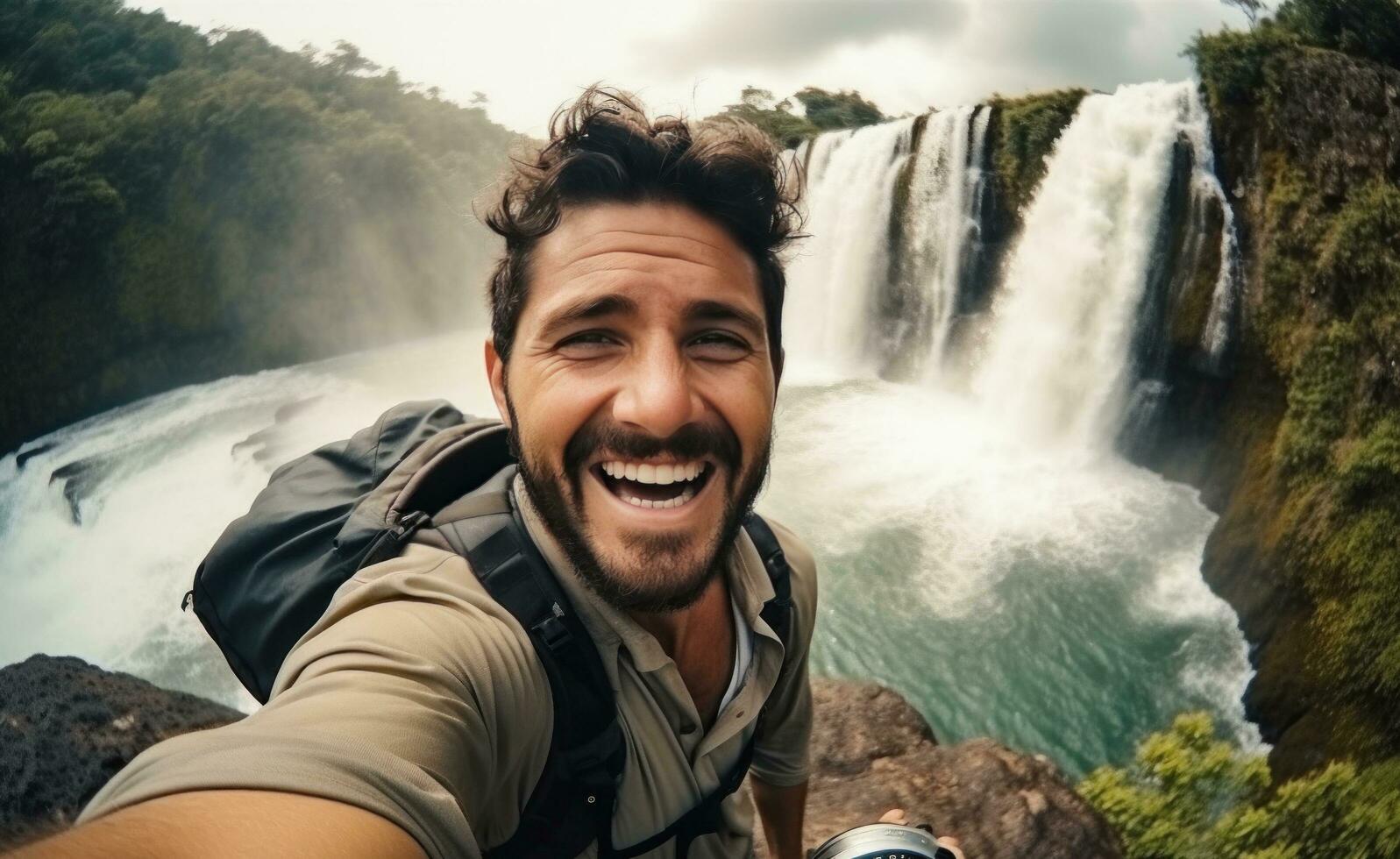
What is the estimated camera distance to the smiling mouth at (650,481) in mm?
1142

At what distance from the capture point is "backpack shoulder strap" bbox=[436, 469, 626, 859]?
1018 millimetres

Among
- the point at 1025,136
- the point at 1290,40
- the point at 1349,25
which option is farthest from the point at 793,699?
the point at 1025,136

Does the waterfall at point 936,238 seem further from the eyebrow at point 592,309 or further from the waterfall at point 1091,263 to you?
the eyebrow at point 592,309

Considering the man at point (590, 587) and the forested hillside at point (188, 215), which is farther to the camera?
the forested hillside at point (188, 215)

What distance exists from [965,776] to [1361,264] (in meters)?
7.52

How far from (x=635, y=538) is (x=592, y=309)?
0.40m

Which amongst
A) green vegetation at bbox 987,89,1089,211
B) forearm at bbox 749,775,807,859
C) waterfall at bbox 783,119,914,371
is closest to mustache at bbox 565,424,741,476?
forearm at bbox 749,775,807,859

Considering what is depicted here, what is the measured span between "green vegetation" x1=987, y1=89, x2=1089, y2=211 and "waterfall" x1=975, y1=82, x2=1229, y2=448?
0.73 ft

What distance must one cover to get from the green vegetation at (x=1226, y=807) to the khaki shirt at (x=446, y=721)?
11.7 ft

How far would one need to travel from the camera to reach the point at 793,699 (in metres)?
1.56

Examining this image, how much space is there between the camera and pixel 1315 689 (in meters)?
5.96

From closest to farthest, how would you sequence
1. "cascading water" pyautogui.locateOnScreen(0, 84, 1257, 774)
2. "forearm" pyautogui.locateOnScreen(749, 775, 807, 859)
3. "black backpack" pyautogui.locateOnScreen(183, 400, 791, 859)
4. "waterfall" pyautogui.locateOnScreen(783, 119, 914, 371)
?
"black backpack" pyautogui.locateOnScreen(183, 400, 791, 859) < "forearm" pyautogui.locateOnScreen(749, 775, 807, 859) < "cascading water" pyautogui.locateOnScreen(0, 84, 1257, 774) < "waterfall" pyautogui.locateOnScreen(783, 119, 914, 371)

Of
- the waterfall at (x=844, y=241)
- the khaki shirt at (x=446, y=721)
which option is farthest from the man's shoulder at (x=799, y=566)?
the waterfall at (x=844, y=241)

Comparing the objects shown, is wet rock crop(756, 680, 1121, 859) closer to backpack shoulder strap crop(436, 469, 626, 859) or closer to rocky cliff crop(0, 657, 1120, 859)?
rocky cliff crop(0, 657, 1120, 859)
